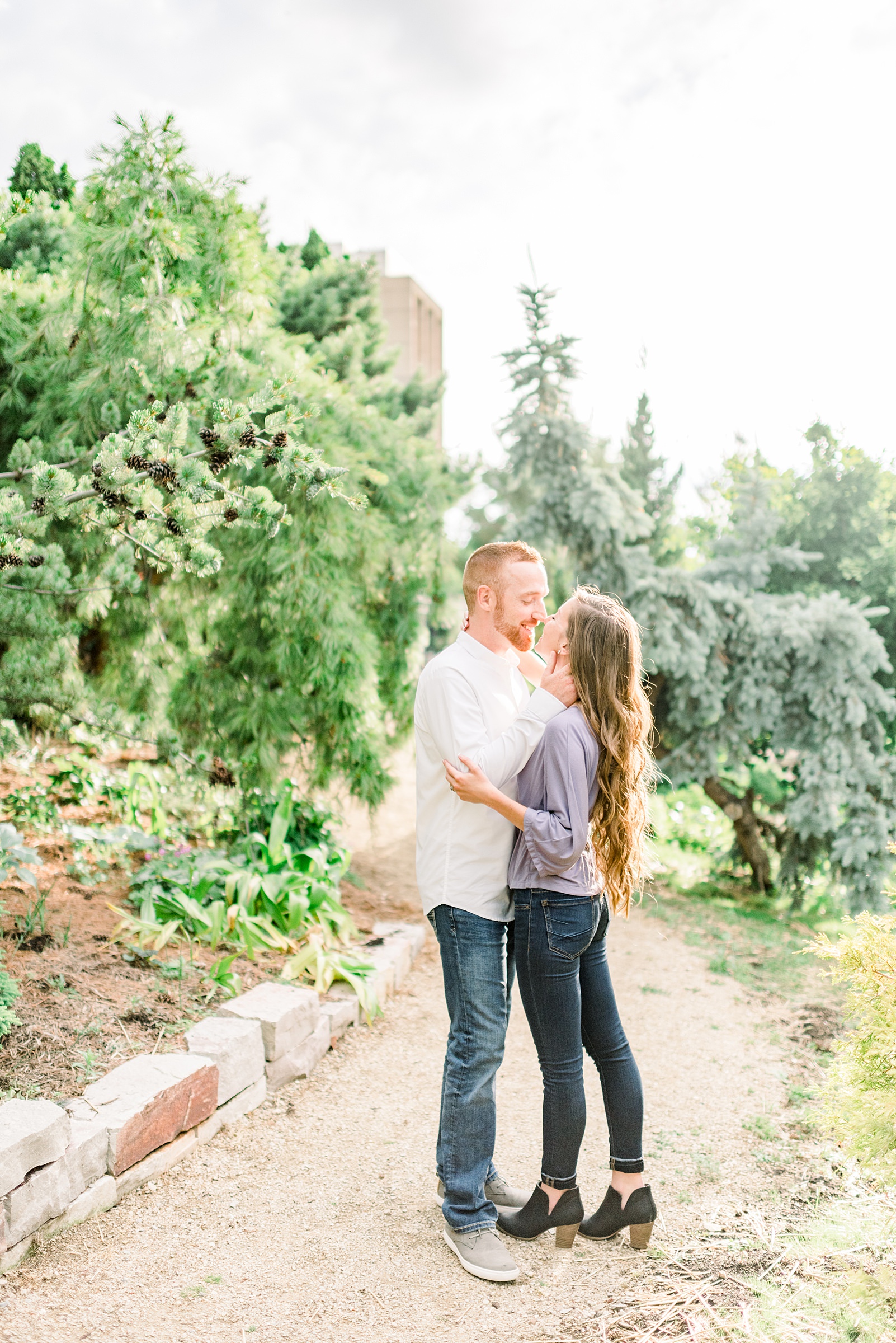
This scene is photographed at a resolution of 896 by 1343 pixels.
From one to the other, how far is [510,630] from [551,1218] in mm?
1521

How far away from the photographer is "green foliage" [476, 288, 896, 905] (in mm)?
5777

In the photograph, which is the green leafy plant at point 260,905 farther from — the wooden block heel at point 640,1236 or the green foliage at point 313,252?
the green foliage at point 313,252

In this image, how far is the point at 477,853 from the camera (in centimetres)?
232

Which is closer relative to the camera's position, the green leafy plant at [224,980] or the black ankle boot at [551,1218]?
the black ankle boot at [551,1218]

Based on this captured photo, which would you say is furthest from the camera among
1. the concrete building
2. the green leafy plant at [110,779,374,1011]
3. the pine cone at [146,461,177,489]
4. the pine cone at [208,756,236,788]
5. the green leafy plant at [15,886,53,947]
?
the concrete building

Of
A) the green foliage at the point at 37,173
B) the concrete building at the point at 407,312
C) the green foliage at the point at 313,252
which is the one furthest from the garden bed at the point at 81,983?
the concrete building at the point at 407,312

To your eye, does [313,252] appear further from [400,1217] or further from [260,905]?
[400,1217]

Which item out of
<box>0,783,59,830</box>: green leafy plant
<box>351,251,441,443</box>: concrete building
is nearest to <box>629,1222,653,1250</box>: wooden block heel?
<box>0,783,59,830</box>: green leafy plant

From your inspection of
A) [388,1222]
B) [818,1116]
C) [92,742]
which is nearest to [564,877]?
[818,1116]

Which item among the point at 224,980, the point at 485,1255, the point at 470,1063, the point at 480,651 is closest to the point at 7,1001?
the point at 224,980

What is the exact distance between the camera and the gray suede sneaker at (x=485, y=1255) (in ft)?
7.25

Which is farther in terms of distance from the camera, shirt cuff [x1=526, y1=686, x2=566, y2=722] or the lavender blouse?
shirt cuff [x1=526, y1=686, x2=566, y2=722]

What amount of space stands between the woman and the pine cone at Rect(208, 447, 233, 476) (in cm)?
117

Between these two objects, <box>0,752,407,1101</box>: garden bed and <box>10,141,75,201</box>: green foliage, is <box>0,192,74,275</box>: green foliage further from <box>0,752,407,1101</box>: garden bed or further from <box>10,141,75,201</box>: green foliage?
<box>0,752,407,1101</box>: garden bed
